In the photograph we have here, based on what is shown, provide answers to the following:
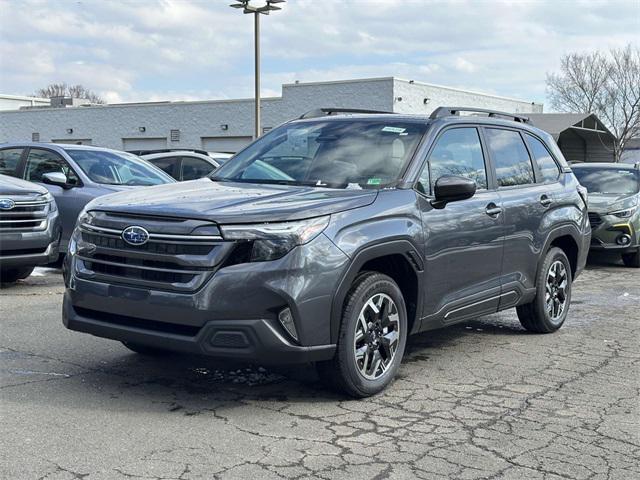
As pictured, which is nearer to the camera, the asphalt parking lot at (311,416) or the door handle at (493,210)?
the asphalt parking lot at (311,416)

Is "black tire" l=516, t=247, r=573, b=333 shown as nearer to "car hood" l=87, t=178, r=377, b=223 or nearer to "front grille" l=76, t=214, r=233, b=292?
"car hood" l=87, t=178, r=377, b=223

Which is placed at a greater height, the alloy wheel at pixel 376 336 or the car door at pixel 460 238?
the car door at pixel 460 238

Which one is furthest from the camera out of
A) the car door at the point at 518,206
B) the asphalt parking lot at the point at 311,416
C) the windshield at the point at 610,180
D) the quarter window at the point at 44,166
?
the windshield at the point at 610,180

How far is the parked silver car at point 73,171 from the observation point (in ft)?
33.0

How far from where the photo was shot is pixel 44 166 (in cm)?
1057

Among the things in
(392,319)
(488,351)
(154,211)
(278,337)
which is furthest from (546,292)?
(154,211)

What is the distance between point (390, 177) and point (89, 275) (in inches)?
83.2

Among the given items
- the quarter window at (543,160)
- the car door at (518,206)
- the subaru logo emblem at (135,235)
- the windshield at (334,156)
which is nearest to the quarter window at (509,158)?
the car door at (518,206)

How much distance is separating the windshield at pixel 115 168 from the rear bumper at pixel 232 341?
601 cm

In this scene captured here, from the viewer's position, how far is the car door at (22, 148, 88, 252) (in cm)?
1004

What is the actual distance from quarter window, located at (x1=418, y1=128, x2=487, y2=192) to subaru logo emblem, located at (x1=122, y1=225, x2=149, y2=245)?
6.72 ft

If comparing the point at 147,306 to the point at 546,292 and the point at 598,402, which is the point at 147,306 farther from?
the point at 546,292

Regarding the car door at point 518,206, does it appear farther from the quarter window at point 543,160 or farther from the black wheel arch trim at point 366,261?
the black wheel arch trim at point 366,261

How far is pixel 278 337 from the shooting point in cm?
448
